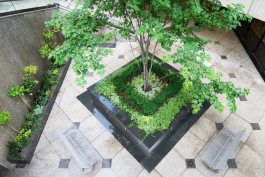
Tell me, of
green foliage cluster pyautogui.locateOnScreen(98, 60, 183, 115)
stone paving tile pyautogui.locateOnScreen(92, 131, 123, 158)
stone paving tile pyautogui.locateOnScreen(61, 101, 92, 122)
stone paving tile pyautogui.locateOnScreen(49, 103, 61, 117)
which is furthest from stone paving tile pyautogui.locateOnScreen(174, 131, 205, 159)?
stone paving tile pyautogui.locateOnScreen(49, 103, 61, 117)

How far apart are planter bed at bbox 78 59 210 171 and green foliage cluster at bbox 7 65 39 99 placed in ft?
6.06

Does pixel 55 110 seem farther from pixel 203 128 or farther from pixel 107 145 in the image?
pixel 203 128

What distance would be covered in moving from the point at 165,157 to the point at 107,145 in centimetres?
165

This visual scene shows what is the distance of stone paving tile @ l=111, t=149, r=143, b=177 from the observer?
198 inches

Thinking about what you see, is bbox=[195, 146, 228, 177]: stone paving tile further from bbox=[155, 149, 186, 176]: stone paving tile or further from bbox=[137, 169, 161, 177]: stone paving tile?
bbox=[137, 169, 161, 177]: stone paving tile

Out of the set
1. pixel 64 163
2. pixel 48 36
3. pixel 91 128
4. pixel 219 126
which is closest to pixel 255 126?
pixel 219 126

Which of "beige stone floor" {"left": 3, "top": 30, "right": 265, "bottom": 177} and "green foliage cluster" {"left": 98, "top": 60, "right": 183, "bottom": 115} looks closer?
"beige stone floor" {"left": 3, "top": 30, "right": 265, "bottom": 177}

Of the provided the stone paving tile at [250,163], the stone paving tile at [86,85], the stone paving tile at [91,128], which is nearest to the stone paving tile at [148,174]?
the stone paving tile at [91,128]

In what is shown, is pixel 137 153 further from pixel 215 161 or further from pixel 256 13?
pixel 256 13

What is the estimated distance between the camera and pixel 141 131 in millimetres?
5105

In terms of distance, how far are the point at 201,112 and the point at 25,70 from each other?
5615 mm

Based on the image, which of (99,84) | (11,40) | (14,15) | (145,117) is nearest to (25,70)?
(11,40)

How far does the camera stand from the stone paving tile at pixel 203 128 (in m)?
5.64

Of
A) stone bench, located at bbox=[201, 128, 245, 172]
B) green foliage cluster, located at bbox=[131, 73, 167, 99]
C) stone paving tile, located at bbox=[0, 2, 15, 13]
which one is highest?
stone paving tile, located at bbox=[0, 2, 15, 13]
